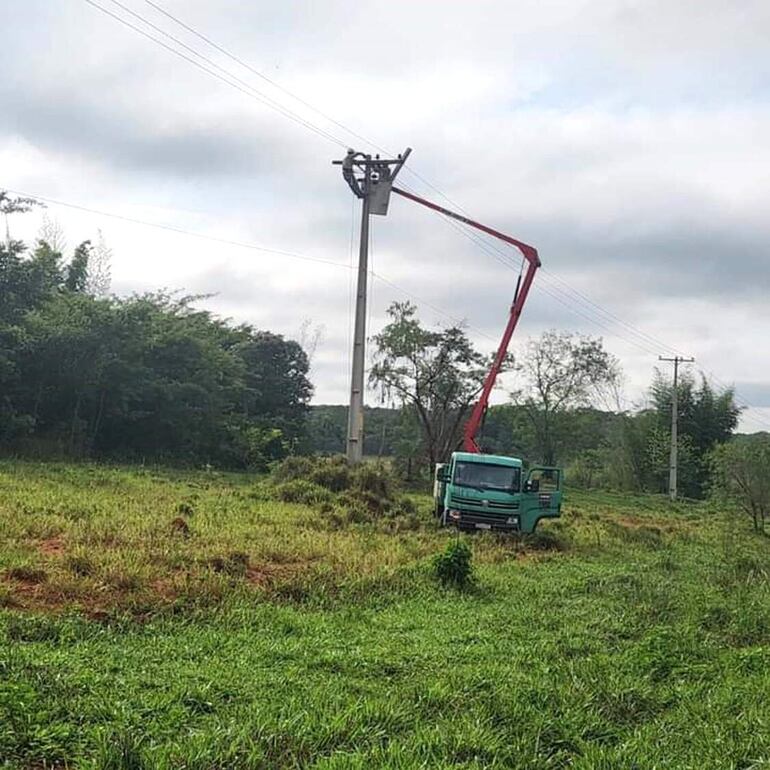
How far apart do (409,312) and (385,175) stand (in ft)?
40.7

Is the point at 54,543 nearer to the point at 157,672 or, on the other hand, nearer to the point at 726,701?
the point at 157,672

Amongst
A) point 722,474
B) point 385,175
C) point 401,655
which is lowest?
point 401,655

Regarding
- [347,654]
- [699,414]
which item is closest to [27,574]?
[347,654]

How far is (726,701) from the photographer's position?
20.2 ft


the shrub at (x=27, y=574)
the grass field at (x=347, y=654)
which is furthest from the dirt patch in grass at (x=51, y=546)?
the shrub at (x=27, y=574)

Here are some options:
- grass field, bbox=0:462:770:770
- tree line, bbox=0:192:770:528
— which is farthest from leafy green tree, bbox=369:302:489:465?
grass field, bbox=0:462:770:770

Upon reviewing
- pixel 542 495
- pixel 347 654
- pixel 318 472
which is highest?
pixel 542 495

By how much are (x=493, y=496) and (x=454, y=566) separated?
23.7 ft

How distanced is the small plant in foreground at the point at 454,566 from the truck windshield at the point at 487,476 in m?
7.35

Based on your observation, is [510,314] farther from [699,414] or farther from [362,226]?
[699,414]

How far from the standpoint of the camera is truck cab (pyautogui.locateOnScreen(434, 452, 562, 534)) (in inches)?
699

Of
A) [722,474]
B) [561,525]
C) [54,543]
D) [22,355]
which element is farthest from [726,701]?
[22,355]

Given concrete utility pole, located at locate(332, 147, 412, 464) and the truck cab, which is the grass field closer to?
the truck cab

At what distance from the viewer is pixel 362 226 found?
26844 millimetres
